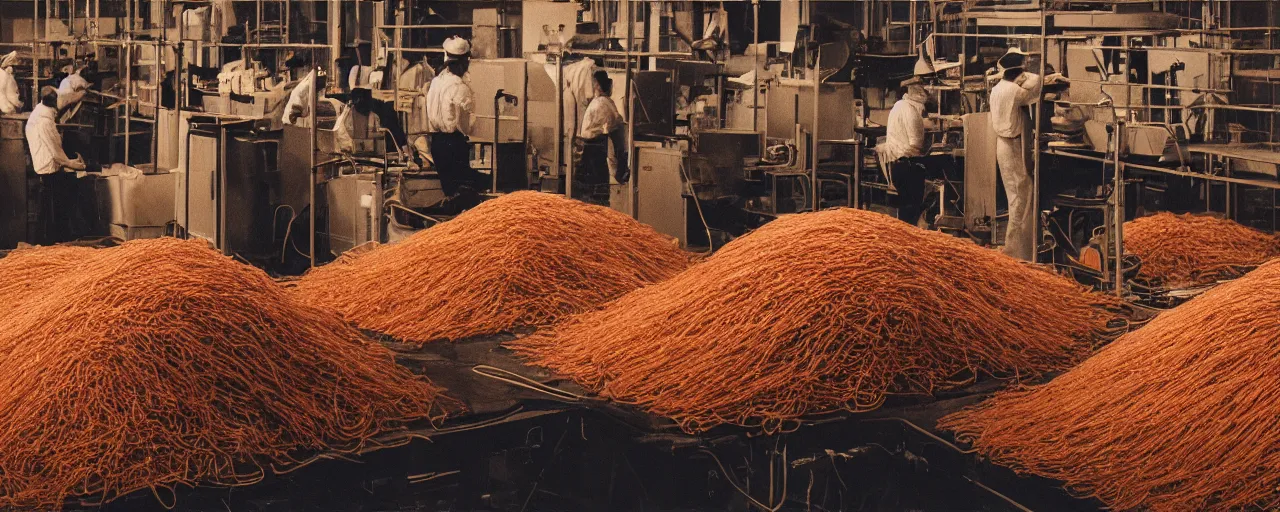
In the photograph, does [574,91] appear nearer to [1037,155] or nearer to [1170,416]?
[1037,155]

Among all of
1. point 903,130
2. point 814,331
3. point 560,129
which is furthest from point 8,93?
point 814,331

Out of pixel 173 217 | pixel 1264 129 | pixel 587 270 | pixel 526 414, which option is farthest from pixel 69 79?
pixel 1264 129

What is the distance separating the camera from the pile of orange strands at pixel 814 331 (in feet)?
23.2

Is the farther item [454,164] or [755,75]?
[454,164]

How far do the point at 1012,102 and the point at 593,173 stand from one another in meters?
2.52

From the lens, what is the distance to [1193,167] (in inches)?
375

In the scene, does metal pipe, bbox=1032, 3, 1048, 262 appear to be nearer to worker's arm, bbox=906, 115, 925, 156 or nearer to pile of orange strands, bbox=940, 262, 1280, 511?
worker's arm, bbox=906, 115, 925, 156

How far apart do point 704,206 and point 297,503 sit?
4.33 m

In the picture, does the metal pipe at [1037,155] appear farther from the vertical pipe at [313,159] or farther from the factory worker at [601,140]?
the vertical pipe at [313,159]

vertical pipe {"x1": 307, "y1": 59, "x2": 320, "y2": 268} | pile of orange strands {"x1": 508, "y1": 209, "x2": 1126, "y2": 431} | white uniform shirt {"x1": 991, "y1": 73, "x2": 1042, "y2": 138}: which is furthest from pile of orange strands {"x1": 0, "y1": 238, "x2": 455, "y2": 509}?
white uniform shirt {"x1": 991, "y1": 73, "x2": 1042, "y2": 138}

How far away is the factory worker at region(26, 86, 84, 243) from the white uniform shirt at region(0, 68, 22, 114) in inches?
13.7

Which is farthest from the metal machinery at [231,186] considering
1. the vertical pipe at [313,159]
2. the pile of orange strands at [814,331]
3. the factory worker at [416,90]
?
the pile of orange strands at [814,331]

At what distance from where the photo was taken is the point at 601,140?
1018cm

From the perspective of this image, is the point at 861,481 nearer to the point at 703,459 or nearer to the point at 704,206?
the point at 703,459
